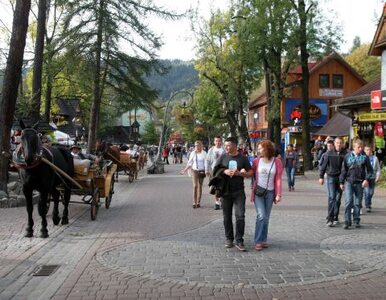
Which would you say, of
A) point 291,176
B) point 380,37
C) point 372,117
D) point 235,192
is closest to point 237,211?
point 235,192

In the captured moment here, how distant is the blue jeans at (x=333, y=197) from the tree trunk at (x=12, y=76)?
27.1 ft

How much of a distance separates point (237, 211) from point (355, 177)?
341cm

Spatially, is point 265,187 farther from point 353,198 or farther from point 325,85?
point 325,85

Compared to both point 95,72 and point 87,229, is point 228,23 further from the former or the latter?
point 87,229

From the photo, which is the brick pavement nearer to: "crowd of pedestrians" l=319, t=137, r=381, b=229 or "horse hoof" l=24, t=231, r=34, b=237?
"horse hoof" l=24, t=231, r=34, b=237

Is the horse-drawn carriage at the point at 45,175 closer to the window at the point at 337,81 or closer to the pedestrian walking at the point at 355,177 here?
the pedestrian walking at the point at 355,177

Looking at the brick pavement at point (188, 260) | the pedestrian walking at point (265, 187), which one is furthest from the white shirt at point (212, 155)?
the pedestrian walking at point (265, 187)

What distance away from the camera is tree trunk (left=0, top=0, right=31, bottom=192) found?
13898 millimetres

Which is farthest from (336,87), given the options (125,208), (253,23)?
(125,208)

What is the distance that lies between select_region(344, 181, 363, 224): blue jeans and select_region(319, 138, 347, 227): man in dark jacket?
0.85 feet

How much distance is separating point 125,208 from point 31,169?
4.85m

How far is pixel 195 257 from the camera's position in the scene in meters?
7.55

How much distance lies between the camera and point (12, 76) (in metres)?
14.0

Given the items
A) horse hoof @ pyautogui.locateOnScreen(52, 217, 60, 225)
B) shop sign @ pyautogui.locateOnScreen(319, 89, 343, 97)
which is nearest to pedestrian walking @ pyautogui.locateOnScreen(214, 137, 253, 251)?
horse hoof @ pyautogui.locateOnScreen(52, 217, 60, 225)
